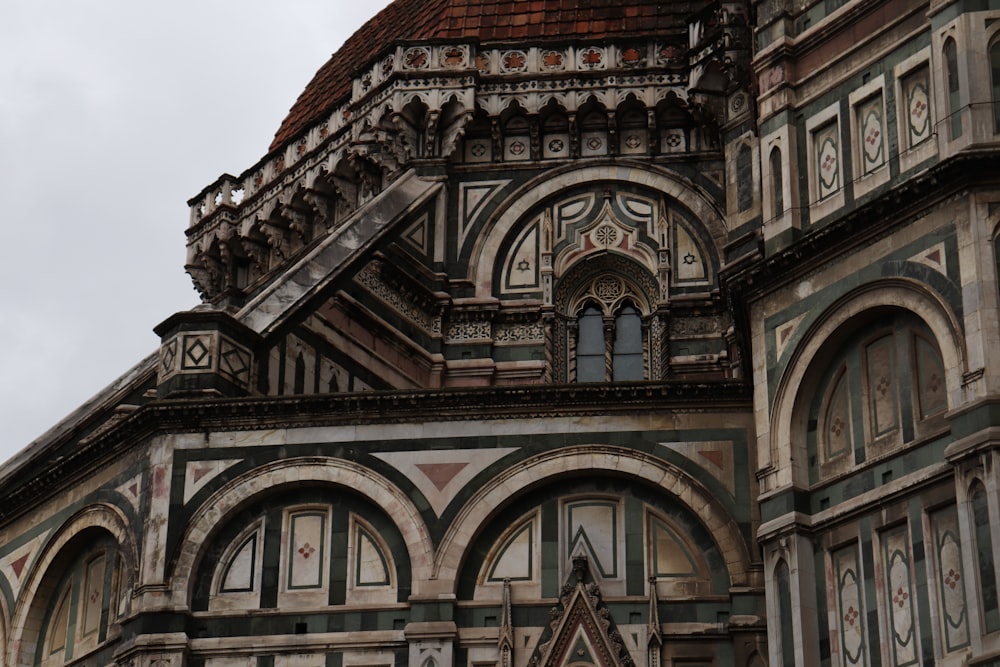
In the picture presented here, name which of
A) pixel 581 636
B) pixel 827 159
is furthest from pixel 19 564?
pixel 827 159

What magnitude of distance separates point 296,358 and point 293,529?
386 cm

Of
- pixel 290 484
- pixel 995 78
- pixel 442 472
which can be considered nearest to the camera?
pixel 995 78

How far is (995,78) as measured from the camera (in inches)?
1112

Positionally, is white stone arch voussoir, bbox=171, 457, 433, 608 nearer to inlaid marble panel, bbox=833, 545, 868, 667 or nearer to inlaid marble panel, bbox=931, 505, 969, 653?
inlaid marble panel, bbox=833, 545, 868, 667

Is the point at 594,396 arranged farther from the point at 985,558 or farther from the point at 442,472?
the point at 985,558

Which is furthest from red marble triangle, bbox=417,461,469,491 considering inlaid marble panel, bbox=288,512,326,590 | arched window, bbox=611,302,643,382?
arched window, bbox=611,302,643,382

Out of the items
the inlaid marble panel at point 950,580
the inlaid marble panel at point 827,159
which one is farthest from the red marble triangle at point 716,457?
the inlaid marble panel at point 950,580

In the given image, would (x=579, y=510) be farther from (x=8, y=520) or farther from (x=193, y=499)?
(x=8, y=520)

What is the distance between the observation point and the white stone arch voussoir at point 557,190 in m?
38.9

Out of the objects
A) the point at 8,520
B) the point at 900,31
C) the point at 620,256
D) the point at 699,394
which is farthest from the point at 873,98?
the point at 8,520

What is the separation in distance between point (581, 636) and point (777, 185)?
686 centimetres

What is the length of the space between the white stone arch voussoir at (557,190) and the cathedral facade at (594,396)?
54mm

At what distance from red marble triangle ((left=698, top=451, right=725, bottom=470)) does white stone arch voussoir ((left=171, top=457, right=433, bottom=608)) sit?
162 inches

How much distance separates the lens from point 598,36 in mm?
40406
